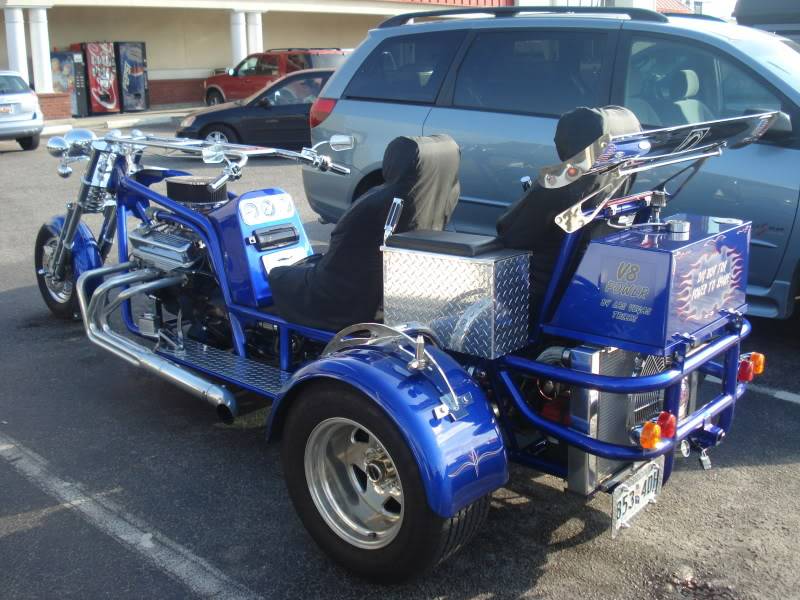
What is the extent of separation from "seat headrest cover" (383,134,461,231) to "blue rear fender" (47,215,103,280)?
2637 mm

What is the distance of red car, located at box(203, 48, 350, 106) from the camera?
2036 cm

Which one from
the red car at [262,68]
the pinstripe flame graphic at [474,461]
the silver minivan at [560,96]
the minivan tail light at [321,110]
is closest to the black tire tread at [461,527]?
the pinstripe flame graphic at [474,461]

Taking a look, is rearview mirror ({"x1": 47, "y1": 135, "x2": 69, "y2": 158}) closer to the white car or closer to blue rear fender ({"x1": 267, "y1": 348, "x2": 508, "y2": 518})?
blue rear fender ({"x1": 267, "y1": 348, "x2": 508, "y2": 518})

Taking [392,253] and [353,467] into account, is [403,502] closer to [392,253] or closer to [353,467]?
[353,467]

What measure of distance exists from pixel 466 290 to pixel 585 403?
62cm

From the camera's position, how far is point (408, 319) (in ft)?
12.2

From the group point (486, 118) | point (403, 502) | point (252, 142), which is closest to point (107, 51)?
point (252, 142)

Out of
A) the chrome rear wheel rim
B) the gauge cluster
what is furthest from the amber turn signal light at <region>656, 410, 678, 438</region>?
the gauge cluster

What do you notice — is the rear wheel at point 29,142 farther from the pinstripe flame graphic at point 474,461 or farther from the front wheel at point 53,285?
the pinstripe flame graphic at point 474,461

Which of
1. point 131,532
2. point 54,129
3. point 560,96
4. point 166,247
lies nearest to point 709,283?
point 131,532

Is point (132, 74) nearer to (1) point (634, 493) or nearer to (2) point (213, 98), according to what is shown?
(2) point (213, 98)

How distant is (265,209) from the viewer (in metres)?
4.77

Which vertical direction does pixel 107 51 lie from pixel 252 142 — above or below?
above

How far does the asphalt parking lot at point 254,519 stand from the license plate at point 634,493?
1.02ft
